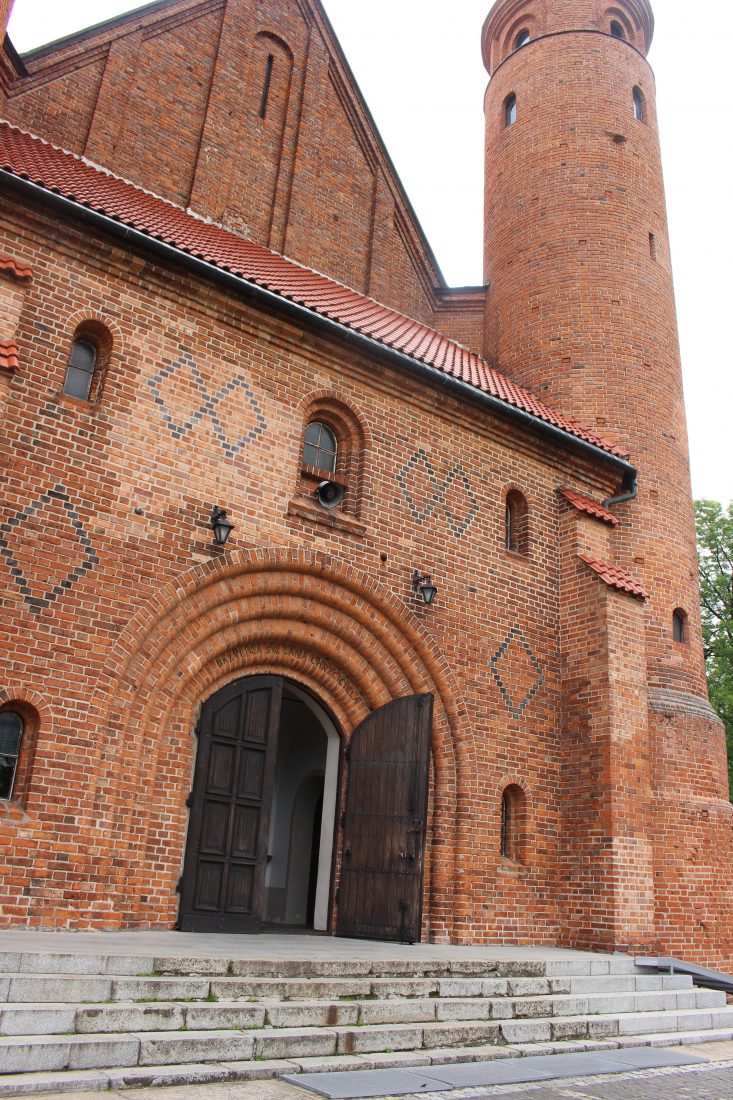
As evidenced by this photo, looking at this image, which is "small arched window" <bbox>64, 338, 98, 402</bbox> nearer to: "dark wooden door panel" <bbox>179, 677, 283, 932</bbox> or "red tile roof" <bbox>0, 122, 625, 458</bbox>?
"red tile roof" <bbox>0, 122, 625, 458</bbox>

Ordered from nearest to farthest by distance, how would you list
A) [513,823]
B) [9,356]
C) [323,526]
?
[9,356], [323,526], [513,823]

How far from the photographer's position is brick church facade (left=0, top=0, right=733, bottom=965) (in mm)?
7680

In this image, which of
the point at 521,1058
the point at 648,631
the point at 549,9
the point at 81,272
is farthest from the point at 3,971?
the point at 549,9

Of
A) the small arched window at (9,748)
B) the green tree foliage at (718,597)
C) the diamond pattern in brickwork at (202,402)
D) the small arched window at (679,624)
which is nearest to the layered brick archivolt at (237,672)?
the small arched window at (9,748)

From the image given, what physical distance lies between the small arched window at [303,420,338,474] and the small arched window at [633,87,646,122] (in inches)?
396

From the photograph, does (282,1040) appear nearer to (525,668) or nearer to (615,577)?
(525,668)

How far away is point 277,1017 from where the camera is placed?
5305 millimetres

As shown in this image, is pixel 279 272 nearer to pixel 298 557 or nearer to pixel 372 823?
pixel 298 557

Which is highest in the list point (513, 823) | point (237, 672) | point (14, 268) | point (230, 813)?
point (14, 268)

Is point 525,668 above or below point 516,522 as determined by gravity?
below

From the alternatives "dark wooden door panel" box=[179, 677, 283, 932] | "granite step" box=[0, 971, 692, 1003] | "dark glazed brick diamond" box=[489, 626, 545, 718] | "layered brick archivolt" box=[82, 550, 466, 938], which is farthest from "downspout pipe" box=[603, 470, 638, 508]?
"granite step" box=[0, 971, 692, 1003]

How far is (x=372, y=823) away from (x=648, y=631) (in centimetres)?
502

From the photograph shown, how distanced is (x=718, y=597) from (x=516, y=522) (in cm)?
1389

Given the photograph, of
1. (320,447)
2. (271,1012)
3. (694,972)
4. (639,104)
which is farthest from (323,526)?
(639,104)
